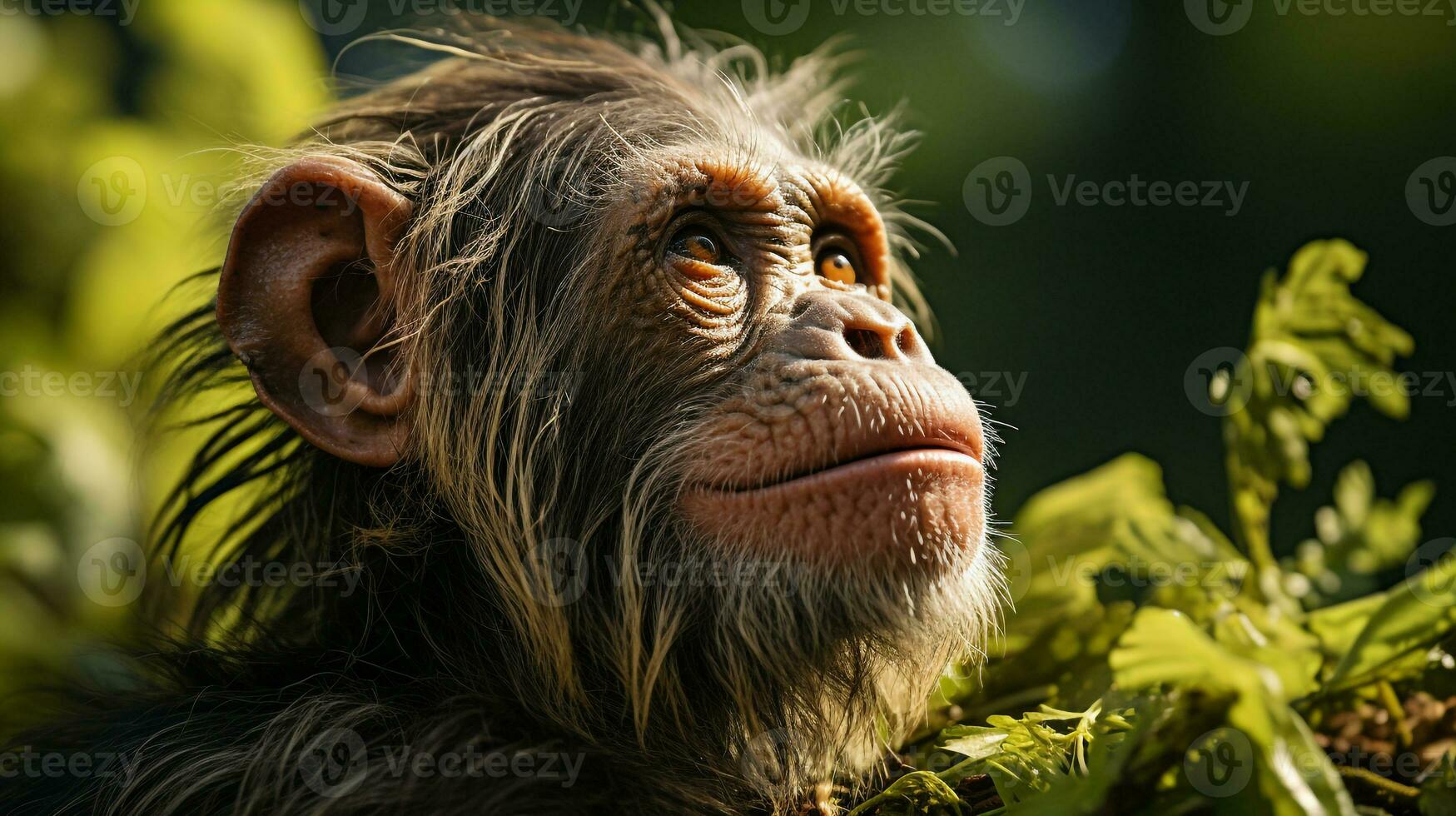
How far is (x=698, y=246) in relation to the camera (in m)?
1.93

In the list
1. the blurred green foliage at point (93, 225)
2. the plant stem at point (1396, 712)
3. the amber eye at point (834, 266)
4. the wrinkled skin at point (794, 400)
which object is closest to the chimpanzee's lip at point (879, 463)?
the wrinkled skin at point (794, 400)

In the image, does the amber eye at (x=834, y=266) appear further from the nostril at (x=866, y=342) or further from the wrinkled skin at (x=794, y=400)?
the nostril at (x=866, y=342)

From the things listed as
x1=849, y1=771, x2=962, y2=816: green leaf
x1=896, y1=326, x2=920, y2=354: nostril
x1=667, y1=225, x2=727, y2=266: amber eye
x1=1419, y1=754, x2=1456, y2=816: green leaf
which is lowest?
x1=849, y1=771, x2=962, y2=816: green leaf

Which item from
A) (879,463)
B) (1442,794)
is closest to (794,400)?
(879,463)

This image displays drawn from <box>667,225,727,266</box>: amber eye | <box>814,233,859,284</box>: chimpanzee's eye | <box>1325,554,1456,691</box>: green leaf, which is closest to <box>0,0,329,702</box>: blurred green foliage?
<box>667,225,727,266</box>: amber eye

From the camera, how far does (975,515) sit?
5.72ft

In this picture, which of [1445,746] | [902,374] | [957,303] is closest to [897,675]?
[902,374]

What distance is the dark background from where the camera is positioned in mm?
3947

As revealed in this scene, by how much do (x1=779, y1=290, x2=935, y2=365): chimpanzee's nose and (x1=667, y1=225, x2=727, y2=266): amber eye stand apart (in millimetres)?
173

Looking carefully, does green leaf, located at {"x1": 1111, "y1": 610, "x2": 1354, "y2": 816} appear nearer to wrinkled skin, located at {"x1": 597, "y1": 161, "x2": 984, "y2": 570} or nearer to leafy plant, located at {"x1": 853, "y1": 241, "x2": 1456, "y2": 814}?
leafy plant, located at {"x1": 853, "y1": 241, "x2": 1456, "y2": 814}

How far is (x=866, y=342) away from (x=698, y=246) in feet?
1.12

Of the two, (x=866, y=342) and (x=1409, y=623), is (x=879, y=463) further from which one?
(x=1409, y=623)

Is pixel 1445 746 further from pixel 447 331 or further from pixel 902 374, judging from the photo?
pixel 447 331

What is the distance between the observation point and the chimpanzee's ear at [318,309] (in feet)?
5.98
